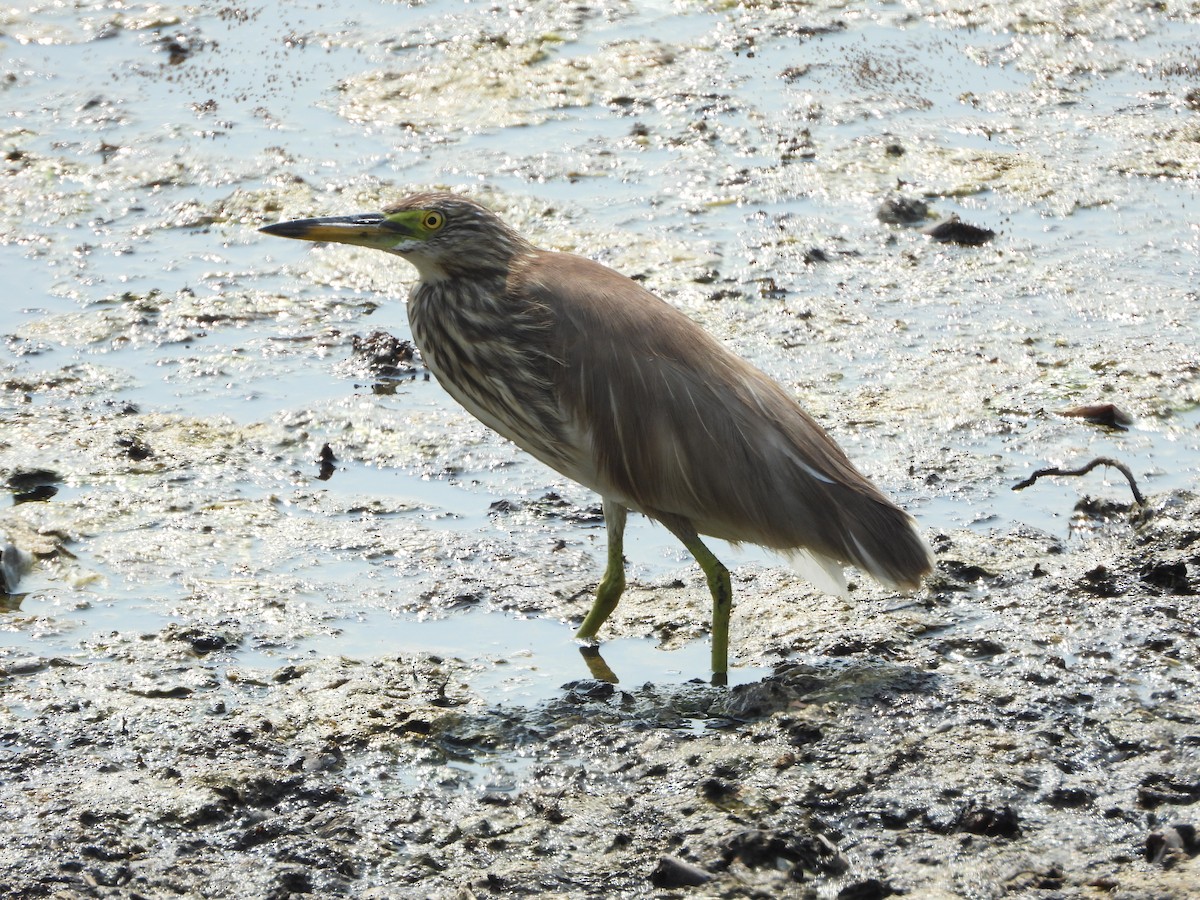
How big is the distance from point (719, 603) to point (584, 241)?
10.7ft

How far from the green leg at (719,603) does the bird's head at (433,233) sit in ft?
3.80

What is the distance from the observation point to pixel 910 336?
673 cm

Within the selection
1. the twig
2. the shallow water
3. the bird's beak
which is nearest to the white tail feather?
the shallow water

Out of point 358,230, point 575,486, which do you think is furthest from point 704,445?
point 358,230

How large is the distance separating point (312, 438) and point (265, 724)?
2064 mm

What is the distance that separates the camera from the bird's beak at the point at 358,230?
515 centimetres

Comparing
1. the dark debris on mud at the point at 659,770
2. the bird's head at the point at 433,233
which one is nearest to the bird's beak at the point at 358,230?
the bird's head at the point at 433,233

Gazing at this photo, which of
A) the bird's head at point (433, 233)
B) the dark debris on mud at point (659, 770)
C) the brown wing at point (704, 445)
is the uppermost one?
the bird's head at point (433, 233)

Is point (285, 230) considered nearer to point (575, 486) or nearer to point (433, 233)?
point (433, 233)

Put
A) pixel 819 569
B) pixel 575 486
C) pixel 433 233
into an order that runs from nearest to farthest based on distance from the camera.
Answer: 1. pixel 819 569
2. pixel 433 233
3. pixel 575 486

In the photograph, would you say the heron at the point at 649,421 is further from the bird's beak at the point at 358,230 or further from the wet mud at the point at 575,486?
the wet mud at the point at 575,486

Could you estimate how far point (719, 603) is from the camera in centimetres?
470

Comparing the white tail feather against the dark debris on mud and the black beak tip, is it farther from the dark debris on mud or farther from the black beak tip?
Result: the black beak tip

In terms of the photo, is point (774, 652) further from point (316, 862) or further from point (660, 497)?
point (316, 862)
